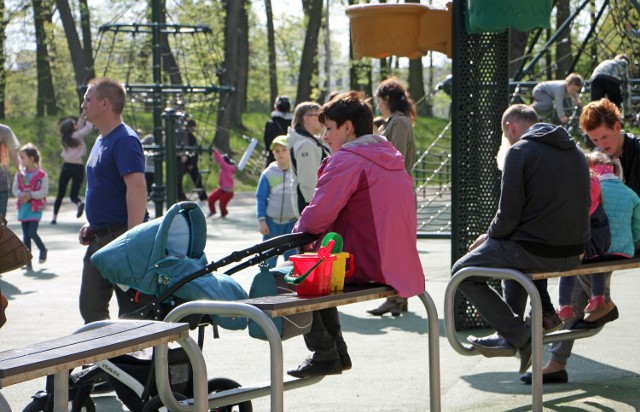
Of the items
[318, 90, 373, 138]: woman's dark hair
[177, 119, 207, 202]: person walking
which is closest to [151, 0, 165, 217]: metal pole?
[177, 119, 207, 202]: person walking

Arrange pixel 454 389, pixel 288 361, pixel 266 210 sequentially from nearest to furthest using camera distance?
pixel 454 389, pixel 288 361, pixel 266 210

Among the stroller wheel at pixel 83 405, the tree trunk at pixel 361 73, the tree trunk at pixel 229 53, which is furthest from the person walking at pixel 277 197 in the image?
the tree trunk at pixel 361 73

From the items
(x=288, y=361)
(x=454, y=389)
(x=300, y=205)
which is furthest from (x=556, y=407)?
(x=300, y=205)

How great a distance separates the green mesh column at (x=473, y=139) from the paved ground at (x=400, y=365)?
755 mm

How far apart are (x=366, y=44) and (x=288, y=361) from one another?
2.97 metres

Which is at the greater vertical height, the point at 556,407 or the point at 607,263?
the point at 607,263

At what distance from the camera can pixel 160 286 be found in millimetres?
5891

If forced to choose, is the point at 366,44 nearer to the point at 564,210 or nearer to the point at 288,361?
the point at 288,361

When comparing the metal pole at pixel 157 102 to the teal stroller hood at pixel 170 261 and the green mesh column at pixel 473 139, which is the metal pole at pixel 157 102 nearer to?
the green mesh column at pixel 473 139

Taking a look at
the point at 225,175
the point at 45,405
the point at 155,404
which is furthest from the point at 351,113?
the point at 225,175

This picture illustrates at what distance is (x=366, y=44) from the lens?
9.82 meters

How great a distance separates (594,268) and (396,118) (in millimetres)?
3450

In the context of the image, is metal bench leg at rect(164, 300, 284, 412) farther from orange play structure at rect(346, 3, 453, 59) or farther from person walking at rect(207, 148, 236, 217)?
person walking at rect(207, 148, 236, 217)

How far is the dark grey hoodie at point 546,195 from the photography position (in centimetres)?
638
